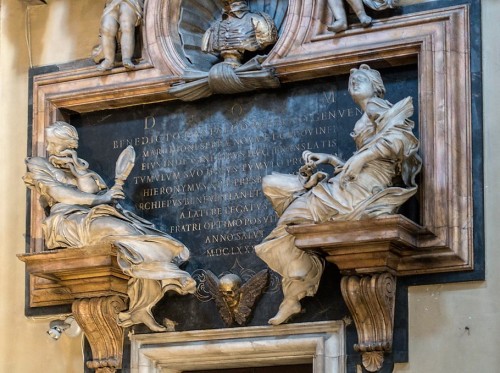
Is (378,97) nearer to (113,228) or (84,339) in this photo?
(113,228)

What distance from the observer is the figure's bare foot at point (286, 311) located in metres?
10.9

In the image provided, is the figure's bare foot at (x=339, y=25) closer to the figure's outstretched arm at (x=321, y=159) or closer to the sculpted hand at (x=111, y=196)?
the figure's outstretched arm at (x=321, y=159)

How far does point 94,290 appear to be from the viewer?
11.5 m

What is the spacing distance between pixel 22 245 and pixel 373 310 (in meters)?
3.27

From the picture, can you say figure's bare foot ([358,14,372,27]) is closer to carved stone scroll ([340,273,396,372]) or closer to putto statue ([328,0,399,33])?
putto statue ([328,0,399,33])

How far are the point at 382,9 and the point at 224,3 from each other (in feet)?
4.77

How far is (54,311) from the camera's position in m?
12.0

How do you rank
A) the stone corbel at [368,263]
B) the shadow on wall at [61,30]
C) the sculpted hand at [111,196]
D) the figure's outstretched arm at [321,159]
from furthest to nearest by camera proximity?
the shadow on wall at [61,30] → the sculpted hand at [111,196] → the figure's outstretched arm at [321,159] → the stone corbel at [368,263]

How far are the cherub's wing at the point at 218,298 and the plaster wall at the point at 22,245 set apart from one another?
1265 mm

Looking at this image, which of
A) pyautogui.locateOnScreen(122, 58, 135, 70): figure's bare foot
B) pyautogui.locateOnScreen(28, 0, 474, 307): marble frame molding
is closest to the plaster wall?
pyautogui.locateOnScreen(28, 0, 474, 307): marble frame molding

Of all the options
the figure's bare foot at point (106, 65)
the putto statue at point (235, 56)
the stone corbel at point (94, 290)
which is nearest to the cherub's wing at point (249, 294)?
the stone corbel at point (94, 290)

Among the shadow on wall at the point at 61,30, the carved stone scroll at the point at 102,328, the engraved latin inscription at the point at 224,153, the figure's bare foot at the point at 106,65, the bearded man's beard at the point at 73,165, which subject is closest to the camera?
the engraved latin inscription at the point at 224,153

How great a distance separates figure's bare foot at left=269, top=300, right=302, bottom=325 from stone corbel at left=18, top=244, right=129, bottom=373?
1263 mm

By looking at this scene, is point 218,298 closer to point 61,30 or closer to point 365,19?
point 365,19
